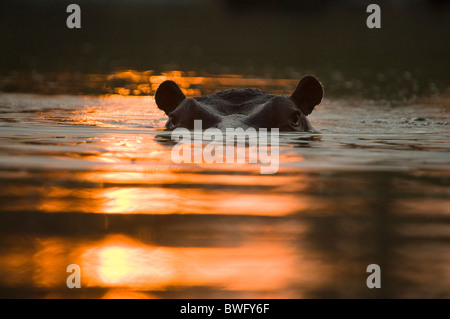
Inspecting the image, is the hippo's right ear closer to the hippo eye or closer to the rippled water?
the hippo eye

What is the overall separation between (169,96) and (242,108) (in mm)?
1118

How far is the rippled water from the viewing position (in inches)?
128

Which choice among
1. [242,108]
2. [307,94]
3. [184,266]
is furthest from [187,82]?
[184,266]

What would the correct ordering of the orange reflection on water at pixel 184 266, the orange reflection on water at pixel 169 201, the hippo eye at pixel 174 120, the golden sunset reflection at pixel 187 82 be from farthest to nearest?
1. the golden sunset reflection at pixel 187 82
2. the hippo eye at pixel 174 120
3. the orange reflection on water at pixel 169 201
4. the orange reflection on water at pixel 184 266

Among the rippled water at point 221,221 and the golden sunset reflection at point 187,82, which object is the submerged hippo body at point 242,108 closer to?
the rippled water at point 221,221

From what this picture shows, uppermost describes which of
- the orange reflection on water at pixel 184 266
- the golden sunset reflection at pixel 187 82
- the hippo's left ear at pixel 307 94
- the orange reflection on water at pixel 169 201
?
the golden sunset reflection at pixel 187 82

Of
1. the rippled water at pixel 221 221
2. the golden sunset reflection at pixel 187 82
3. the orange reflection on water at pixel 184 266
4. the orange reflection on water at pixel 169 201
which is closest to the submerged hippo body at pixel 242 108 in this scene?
the rippled water at pixel 221 221

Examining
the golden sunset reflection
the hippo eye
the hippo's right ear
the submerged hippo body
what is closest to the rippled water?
the submerged hippo body

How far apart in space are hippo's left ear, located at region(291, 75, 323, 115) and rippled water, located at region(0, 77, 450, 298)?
178cm

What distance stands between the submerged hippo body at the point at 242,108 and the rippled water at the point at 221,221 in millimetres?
726

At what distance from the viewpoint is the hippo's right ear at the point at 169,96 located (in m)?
9.70

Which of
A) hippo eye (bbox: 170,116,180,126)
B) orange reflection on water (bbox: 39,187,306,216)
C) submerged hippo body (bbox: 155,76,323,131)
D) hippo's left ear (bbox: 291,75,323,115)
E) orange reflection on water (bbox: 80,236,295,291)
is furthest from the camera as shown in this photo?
hippo's left ear (bbox: 291,75,323,115)
